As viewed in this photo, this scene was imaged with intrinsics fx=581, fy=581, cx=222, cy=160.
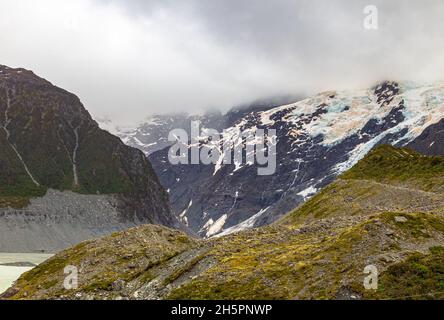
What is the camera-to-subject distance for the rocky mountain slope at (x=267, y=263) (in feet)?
153

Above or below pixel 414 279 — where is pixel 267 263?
below

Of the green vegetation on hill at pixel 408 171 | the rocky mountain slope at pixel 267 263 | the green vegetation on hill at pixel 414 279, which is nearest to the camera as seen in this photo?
the green vegetation on hill at pixel 414 279

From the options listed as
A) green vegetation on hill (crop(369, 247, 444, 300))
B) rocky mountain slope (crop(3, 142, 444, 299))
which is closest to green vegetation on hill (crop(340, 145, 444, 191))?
rocky mountain slope (crop(3, 142, 444, 299))

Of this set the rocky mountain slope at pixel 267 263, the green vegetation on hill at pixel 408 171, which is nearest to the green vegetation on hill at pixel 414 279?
the rocky mountain slope at pixel 267 263

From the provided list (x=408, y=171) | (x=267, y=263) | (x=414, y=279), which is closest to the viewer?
(x=414, y=279)

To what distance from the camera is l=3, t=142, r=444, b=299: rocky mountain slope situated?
46656mm

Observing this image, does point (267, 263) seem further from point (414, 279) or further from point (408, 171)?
point (408, 171)

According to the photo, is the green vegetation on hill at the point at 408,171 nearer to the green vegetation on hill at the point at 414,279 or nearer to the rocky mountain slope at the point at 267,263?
the rocky mountain slope at the point at 267,263

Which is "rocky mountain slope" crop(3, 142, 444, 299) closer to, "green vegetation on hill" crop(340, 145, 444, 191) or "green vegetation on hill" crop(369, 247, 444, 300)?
"green vegetation on hill" crop(369, 247, 444, 300)

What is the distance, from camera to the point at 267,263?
188ft

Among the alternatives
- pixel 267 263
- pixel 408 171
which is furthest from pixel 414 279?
pixel 408 171
